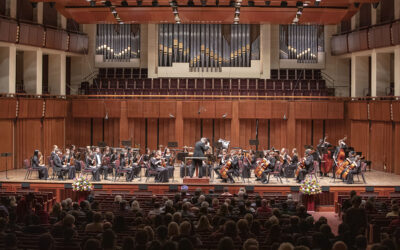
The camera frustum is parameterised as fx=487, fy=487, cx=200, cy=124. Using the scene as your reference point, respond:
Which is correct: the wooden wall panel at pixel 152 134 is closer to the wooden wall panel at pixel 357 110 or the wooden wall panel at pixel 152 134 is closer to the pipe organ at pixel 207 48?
the pipe organ at pixel 207 48

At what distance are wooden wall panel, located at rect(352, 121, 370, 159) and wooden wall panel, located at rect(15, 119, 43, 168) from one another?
1433 centimetres

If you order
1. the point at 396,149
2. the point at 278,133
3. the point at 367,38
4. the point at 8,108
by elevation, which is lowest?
the point at 396,149

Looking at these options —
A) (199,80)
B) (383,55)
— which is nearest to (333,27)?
(383,55)

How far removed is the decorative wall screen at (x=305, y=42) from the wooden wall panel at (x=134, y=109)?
813cm

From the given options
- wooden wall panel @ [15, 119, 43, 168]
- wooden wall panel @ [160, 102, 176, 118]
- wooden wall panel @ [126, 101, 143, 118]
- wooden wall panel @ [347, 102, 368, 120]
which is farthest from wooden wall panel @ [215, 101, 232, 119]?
wooden wall panel @ [15, 119, 43, 168]

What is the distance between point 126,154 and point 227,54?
A: 9.16 meters

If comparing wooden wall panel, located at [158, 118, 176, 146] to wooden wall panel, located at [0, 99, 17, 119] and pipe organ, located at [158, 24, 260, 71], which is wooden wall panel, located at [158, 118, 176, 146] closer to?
pipe organ, located at [158, 24, 260, 71]

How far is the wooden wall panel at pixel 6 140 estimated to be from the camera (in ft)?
66.1

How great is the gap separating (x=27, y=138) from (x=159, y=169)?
7772 mm

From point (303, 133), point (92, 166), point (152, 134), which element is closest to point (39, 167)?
point (92, 166)

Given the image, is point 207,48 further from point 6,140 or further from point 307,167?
point 6,140

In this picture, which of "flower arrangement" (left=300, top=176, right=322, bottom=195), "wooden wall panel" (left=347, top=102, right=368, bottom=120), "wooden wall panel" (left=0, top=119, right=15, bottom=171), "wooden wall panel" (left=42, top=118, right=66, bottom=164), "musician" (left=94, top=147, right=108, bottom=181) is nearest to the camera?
"flower arrangement" (left=300, top=176, right=322, bottom=195)

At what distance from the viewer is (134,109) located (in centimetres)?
2317

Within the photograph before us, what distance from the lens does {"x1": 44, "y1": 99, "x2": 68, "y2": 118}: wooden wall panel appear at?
2195 cm
